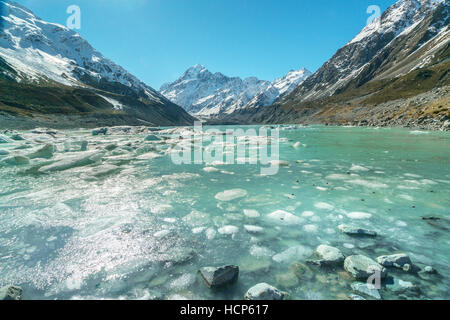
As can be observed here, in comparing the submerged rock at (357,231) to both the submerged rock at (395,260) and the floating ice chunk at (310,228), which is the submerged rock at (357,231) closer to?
the floating ice chunk at (310,228)

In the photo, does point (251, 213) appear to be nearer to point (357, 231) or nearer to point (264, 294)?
point (357, 231)

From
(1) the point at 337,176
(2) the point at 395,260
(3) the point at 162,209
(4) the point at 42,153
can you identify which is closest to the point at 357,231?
(2) the point at 395,260

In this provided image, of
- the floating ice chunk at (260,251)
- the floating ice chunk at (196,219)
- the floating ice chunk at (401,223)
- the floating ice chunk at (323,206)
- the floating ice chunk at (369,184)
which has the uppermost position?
the floating ice chunk at (369,184)

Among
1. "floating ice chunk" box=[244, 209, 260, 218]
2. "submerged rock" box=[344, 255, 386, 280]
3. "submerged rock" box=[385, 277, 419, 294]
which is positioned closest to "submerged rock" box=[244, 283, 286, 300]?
"submerged rock" box=[344, 255, 386, 280]

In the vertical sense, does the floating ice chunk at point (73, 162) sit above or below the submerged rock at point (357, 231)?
above

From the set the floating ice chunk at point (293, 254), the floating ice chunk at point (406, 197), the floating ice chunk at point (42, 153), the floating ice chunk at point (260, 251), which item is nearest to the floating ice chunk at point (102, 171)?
the floating ice chunk at point (42, 153)

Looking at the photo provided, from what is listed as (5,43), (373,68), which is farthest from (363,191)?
(5,43)

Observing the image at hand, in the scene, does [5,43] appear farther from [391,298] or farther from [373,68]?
[373,68]
